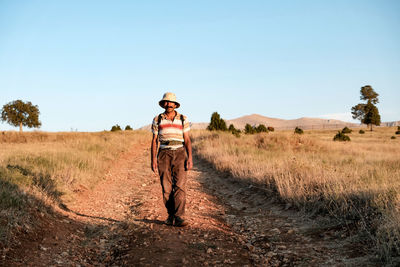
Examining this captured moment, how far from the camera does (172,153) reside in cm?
580

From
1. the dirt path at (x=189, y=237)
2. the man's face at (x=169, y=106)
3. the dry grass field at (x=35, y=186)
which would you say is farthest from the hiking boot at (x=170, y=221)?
the dry grass field at (x=35, y=186)

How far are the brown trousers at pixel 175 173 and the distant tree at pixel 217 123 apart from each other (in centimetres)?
3279

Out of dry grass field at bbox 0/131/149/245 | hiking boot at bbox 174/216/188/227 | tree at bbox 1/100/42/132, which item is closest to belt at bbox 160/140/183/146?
hiking boot at bbox 174/216/188/227

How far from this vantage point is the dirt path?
4340mm

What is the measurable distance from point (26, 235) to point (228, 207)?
464 centimetres

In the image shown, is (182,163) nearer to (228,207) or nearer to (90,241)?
(90,241)

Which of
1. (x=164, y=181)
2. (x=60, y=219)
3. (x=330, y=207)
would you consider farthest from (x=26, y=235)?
(x=330, y=207)

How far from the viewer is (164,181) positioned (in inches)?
232

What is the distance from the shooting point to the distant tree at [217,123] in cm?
3906

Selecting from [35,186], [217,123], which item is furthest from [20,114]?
[35,186]

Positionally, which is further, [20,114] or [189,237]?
[20,114]

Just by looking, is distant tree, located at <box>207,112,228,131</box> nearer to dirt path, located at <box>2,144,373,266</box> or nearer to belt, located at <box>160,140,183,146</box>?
dirt path, located at <box>2,144,373,266</box>

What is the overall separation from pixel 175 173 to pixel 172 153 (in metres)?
0.38

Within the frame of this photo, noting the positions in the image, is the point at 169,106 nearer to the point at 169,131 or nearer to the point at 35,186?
the point at 169,131
